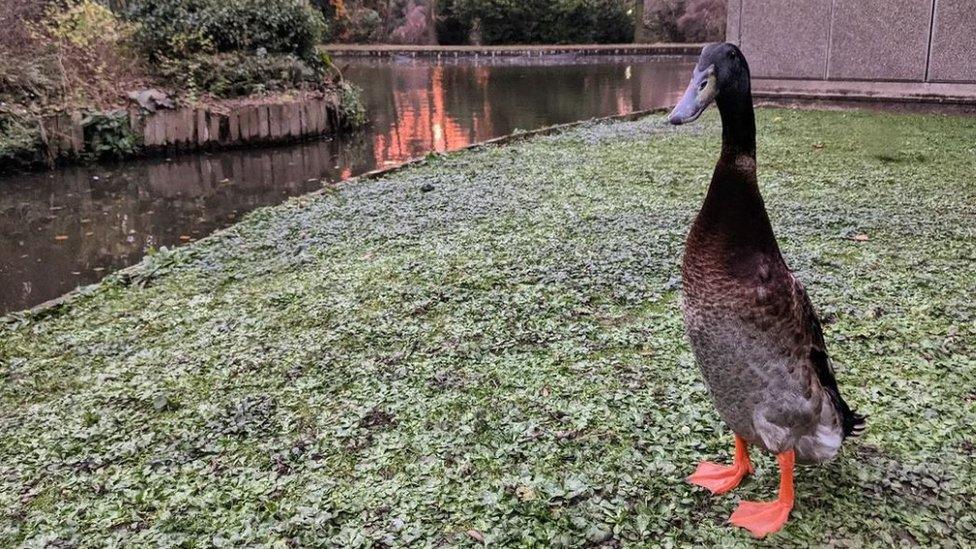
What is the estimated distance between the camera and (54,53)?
1092cm

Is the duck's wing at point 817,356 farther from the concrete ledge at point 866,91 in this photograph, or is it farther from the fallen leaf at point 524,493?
the concrete ledge at point 866,91

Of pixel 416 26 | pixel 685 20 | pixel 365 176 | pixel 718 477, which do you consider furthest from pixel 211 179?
pixel 685 20

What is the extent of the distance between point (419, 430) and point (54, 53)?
35.0 ft

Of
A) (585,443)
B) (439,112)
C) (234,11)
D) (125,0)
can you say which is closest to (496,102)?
(439,112)

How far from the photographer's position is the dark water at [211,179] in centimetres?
645

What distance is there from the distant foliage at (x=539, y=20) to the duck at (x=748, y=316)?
114 feet

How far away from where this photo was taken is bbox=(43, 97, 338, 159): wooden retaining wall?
1011cm

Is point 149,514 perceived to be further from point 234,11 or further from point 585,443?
point 234,11

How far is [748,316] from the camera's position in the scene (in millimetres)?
2154

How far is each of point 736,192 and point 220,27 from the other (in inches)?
508

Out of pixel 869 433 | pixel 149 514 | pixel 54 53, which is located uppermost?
pixel 54 53

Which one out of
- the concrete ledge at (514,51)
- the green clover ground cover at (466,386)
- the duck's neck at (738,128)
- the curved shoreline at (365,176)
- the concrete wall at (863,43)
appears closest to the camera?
the duck's neck at (738,128)

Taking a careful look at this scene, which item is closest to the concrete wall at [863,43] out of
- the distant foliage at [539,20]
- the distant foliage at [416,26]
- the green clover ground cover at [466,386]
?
the green clover ground cover at [466,386]

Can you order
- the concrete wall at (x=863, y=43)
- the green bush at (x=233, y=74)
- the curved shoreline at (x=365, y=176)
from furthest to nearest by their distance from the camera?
the green bush at (x=233, y=74), the concrete wall at (x=863, y=43), the curved shoreline at (x=365, y=176)
